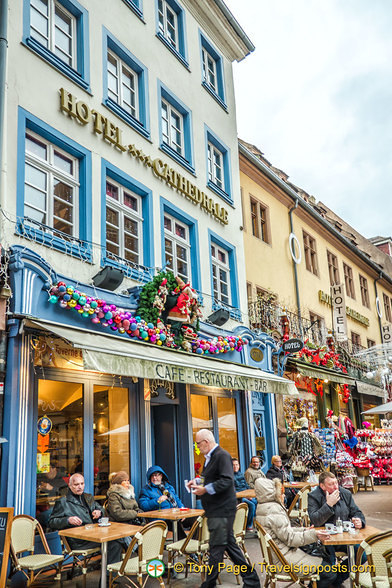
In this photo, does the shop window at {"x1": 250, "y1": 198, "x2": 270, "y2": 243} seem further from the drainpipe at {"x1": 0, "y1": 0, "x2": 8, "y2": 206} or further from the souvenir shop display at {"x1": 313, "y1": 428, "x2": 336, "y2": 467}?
the drainpipe at {"x1": 0, "y1": 0, "x2": 8, "y2": 206}

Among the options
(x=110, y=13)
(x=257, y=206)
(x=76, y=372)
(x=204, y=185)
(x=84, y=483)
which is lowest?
(x=84, y=483)

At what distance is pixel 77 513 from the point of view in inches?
278

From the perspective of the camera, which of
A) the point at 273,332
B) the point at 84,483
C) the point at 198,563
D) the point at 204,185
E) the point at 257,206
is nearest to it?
the point at 198,563

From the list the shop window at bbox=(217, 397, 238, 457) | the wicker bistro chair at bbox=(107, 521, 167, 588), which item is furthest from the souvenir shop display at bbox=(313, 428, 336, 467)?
the wicker bistro chair at bbox=(107, 521, 167, 588)

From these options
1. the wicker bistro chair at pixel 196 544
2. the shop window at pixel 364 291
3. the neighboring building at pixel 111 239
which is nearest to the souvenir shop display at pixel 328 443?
the neighboring building at pixel 111 239

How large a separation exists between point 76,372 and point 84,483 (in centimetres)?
164

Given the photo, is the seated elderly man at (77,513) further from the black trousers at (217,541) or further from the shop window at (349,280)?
the shop window at (349,280)

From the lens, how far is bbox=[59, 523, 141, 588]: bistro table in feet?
19.6

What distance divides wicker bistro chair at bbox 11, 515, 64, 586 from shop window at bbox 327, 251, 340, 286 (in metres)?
18.3

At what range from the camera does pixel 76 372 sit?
8.43 meters

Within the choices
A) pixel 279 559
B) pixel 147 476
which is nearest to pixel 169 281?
pixel 147 476

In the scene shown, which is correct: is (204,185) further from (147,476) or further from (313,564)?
(313,564)

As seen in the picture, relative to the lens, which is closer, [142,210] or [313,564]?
[313,564]

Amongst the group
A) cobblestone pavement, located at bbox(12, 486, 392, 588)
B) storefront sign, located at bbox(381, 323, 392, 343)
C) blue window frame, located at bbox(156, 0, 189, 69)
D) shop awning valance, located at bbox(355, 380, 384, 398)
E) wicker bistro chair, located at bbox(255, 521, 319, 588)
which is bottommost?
cobblestone pavement, located at bbox(12, 486, 392, 588)
